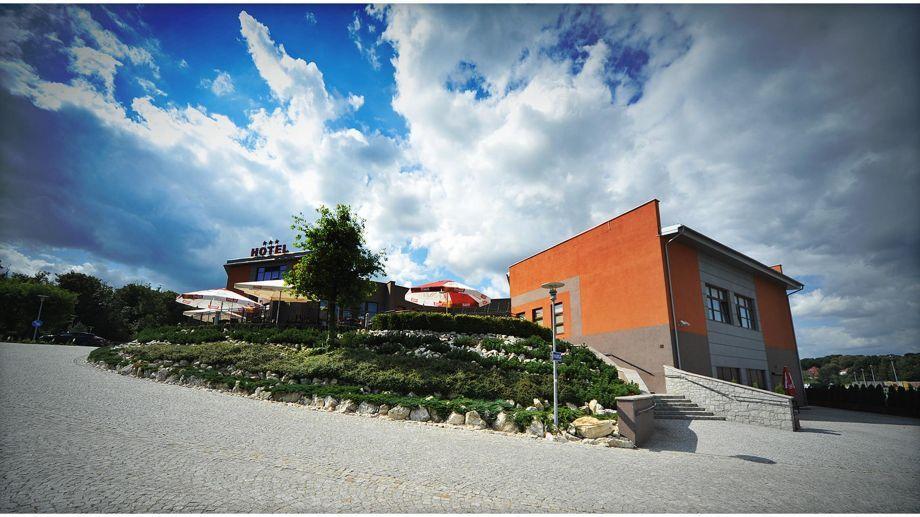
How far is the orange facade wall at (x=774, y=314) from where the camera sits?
21.6 m

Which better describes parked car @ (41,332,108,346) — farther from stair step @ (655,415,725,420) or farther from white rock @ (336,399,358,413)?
stair step @ (655,415,725,420)

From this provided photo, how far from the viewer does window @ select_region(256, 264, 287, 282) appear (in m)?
33.2

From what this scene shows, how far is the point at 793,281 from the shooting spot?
23.4m

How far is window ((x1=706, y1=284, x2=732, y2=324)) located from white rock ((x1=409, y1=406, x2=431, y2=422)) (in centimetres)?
1459

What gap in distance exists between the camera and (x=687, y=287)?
16.7 metres

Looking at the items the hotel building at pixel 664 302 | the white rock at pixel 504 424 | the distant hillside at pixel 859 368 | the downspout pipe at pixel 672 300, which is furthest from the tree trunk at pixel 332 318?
the distant hillside at pixel 859 368

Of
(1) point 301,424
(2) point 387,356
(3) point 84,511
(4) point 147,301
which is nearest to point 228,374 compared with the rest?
(2) point 387,356

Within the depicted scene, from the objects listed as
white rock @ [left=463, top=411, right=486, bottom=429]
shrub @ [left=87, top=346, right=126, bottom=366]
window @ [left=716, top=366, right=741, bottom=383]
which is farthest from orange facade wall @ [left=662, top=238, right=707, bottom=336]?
shrub @ [left=87, top=346, right=126, bottom=366]

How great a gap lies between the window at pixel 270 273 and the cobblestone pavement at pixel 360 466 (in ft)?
77.7

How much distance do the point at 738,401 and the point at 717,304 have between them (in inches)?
288

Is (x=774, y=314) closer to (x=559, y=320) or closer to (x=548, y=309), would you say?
(x=559, y=320)

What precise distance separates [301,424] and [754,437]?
11.7 m

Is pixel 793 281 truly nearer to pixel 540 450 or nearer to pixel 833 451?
pixel 833 451

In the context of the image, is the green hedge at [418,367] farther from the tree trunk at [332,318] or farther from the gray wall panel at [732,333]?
the gray wall panel at [732,333]
